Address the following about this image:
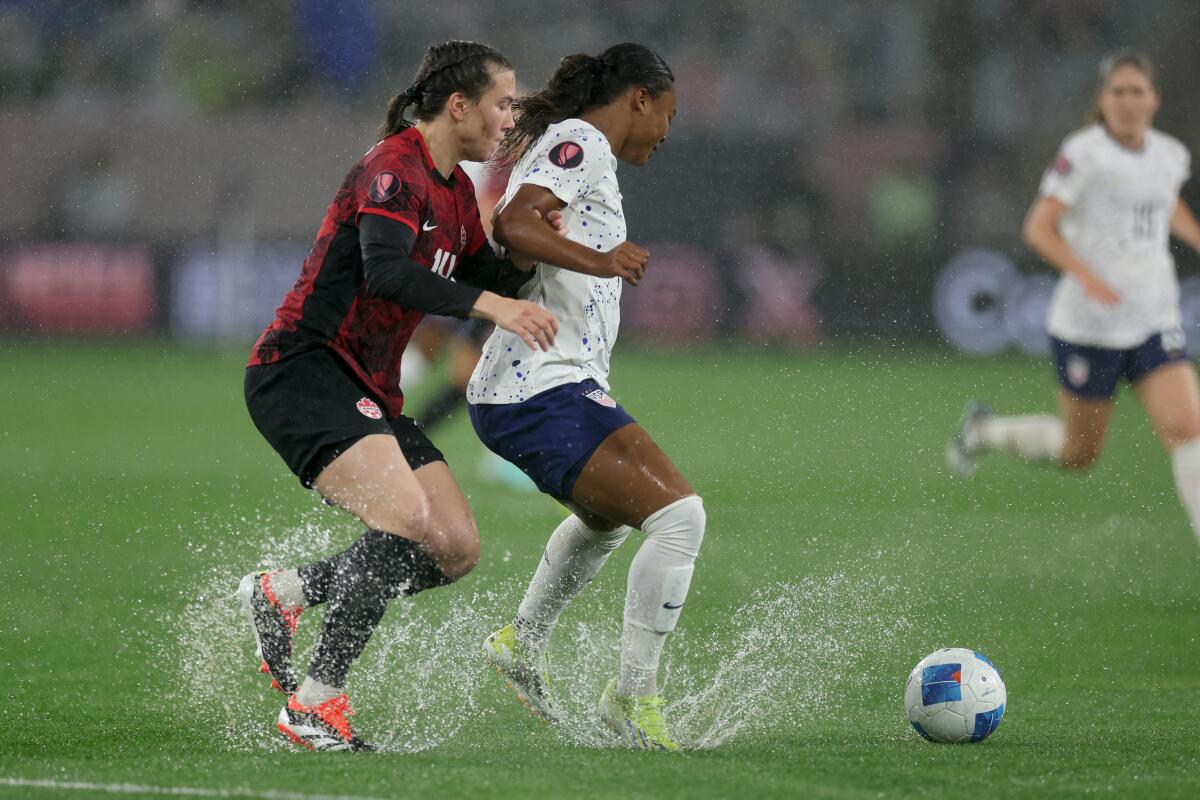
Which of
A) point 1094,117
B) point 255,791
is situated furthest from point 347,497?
point 1094,117

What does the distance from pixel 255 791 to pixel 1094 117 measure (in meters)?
6.03

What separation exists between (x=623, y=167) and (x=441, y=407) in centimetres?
881

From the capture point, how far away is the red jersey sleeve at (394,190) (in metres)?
4.59

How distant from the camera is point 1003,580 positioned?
754cm

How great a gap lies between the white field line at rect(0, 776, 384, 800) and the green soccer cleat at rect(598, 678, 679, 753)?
1.10 meters

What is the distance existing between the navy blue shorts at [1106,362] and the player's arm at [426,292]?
4023mm

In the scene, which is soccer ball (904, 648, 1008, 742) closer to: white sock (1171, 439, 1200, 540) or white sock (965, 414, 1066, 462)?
white sock (1171, 439, 1200, 540)

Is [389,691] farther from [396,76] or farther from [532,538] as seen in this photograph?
[396,76]

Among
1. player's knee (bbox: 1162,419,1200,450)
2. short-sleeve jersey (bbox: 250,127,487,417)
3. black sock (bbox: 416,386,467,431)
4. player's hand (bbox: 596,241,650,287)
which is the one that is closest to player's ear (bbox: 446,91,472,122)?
short-sleeve jersey (bbox: 250,127,487,417)

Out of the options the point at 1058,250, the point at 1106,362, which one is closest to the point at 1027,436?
the point at 1106,362

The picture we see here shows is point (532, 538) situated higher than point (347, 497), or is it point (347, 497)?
point (347, 497)

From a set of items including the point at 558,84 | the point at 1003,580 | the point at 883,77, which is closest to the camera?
the point at 558,84

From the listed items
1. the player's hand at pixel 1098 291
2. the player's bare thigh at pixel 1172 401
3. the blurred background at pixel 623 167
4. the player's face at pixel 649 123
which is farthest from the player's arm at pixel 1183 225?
the blurred background at pixel 623 167

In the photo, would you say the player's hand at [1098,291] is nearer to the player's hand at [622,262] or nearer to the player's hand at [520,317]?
the player's hand at [622,262]
